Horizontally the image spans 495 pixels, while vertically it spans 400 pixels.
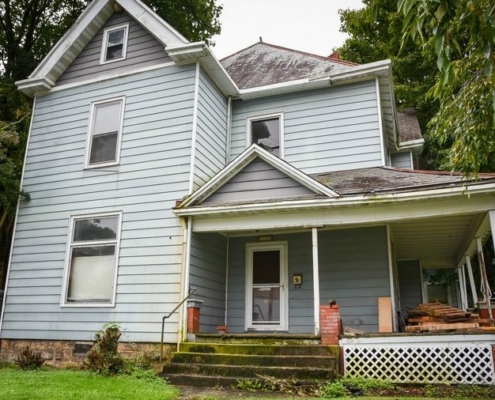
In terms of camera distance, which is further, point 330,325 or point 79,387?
point 330,325

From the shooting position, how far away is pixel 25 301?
392 inches

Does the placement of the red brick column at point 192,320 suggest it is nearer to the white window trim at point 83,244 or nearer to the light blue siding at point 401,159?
the white window trim at point 83,244

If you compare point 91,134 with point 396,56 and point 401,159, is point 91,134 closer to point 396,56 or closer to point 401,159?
point 401,159

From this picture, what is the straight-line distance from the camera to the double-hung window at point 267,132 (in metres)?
11.0

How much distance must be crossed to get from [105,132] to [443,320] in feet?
26.9

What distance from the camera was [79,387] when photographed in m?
6.17

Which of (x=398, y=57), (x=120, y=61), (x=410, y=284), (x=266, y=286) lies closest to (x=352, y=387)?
(x=266, y=286)

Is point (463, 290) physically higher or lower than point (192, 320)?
higher

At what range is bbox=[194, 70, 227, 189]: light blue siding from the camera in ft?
31.9

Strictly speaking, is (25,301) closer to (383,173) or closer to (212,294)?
(212,294)

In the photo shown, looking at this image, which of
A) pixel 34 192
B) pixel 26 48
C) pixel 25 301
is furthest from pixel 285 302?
pixel 26 48

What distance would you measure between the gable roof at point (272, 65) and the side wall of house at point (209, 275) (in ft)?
14.1

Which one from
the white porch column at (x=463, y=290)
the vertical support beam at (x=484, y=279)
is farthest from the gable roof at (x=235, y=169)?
the white porch column at (x=463, y=290)

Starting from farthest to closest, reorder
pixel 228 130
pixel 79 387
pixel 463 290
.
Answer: pixel 463 290, pixel 228 130, pixel 79 387
